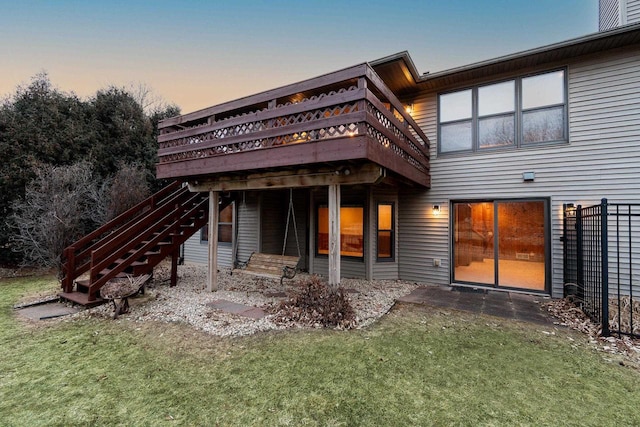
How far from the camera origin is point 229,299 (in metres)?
5.65

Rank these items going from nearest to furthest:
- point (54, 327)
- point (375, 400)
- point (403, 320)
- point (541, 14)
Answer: point (375, 400)
point (54, 327)
point (403, 320)
point (541, 14)

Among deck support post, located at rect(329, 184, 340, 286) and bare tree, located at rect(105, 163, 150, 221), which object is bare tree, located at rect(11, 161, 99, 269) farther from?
deck support post, located at rect(329, 184, 340, 286)

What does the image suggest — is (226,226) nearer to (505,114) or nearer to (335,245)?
(335,245)

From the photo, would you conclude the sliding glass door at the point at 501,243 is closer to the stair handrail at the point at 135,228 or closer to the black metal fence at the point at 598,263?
the black metal fence at the point at 598,263

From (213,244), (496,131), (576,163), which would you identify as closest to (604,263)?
(576,163)

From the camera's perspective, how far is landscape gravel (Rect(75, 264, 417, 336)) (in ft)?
14.3

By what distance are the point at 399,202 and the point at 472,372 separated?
5.10 m

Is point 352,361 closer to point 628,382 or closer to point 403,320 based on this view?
point 403,320

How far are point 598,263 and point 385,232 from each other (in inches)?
162

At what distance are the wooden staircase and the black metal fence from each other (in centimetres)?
769

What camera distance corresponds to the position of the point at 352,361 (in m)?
3.20

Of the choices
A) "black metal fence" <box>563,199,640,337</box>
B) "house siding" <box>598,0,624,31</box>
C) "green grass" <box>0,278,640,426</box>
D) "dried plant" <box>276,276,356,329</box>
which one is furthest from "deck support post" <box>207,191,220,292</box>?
"house siding" <box>598,0,624,31</box>

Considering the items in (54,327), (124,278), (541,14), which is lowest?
(54,327)

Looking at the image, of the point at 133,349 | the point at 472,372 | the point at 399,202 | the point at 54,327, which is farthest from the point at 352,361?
the point at 399,202
